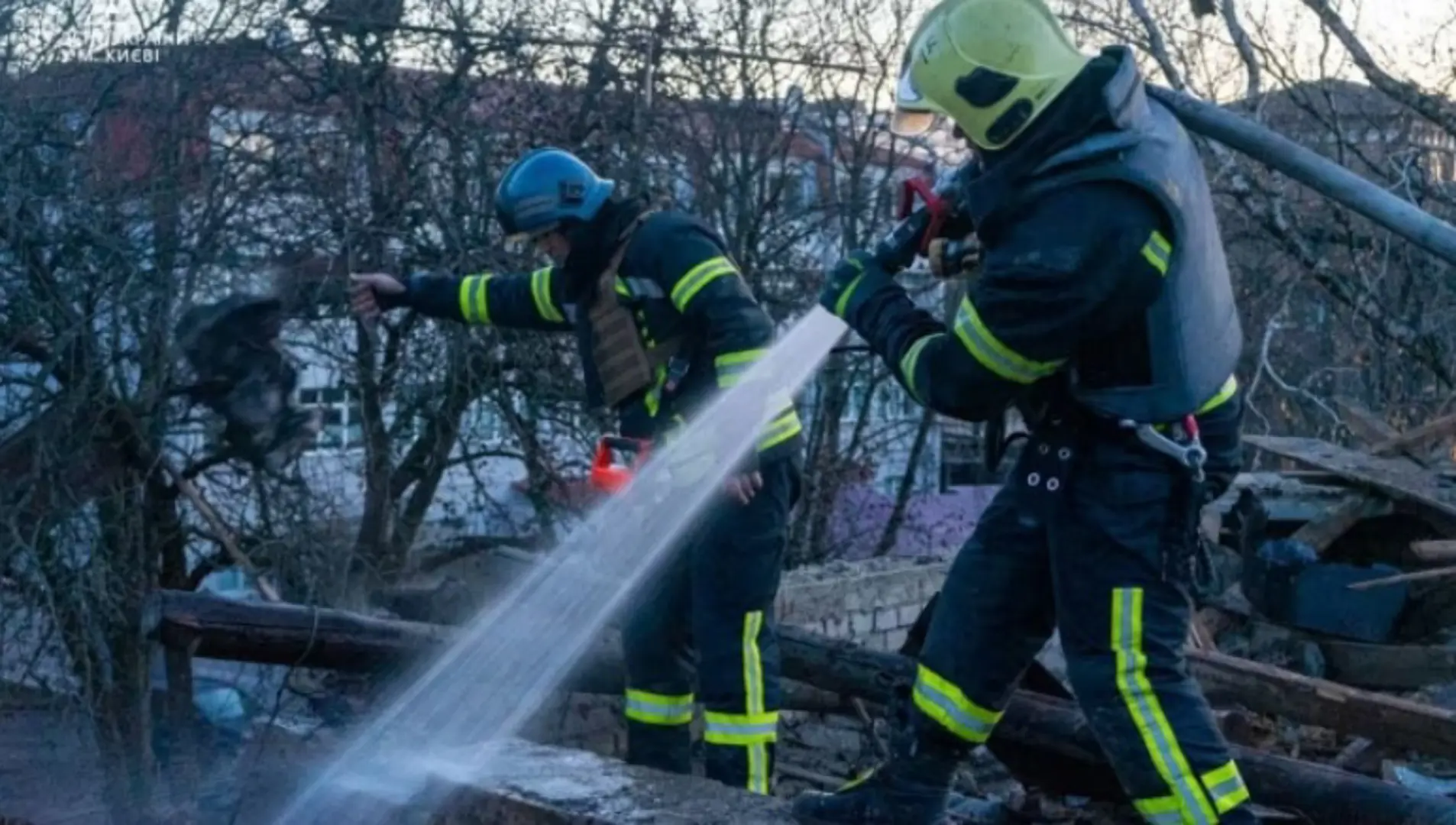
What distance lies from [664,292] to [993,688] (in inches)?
68.5

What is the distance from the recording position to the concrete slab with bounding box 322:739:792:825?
399 centimetres

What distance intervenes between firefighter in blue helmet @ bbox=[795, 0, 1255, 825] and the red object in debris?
4.43 ft

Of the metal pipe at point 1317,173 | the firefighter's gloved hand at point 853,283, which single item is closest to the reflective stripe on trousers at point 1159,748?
the firefighter's gloved hand at point 853,283

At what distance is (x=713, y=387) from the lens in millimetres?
5047

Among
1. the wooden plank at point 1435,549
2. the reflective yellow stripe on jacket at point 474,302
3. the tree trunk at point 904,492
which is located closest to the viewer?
the reflective yellow stripe on jacket at point 474,302

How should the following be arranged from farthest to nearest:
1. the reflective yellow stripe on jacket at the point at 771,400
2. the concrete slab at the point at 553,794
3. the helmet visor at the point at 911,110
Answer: the reflective yellow stripe on jacket at the point at 771,400 < the concrete slab at the point at 553,794 < the helmet visor at the point at 911,110

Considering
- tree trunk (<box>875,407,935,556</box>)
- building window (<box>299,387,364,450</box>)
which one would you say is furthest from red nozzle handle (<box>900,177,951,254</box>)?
tree trunk (<box>875,407,935,556</box>)

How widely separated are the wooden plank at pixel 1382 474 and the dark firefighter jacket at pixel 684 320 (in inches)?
191

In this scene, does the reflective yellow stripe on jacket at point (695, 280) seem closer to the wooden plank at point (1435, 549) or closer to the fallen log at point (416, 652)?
the fallen log at point (416, 652)

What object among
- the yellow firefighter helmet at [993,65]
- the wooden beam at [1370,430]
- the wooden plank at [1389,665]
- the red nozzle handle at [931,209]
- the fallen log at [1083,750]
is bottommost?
the wooden plank at [1389,665]

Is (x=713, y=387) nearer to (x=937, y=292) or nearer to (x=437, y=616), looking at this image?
(x=437, y=616)

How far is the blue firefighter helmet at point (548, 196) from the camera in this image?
5.10 meters

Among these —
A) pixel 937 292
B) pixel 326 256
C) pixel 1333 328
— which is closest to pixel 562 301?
pixel 326 256

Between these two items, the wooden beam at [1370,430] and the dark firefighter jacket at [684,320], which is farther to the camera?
the wooden beam at [1370,430]
